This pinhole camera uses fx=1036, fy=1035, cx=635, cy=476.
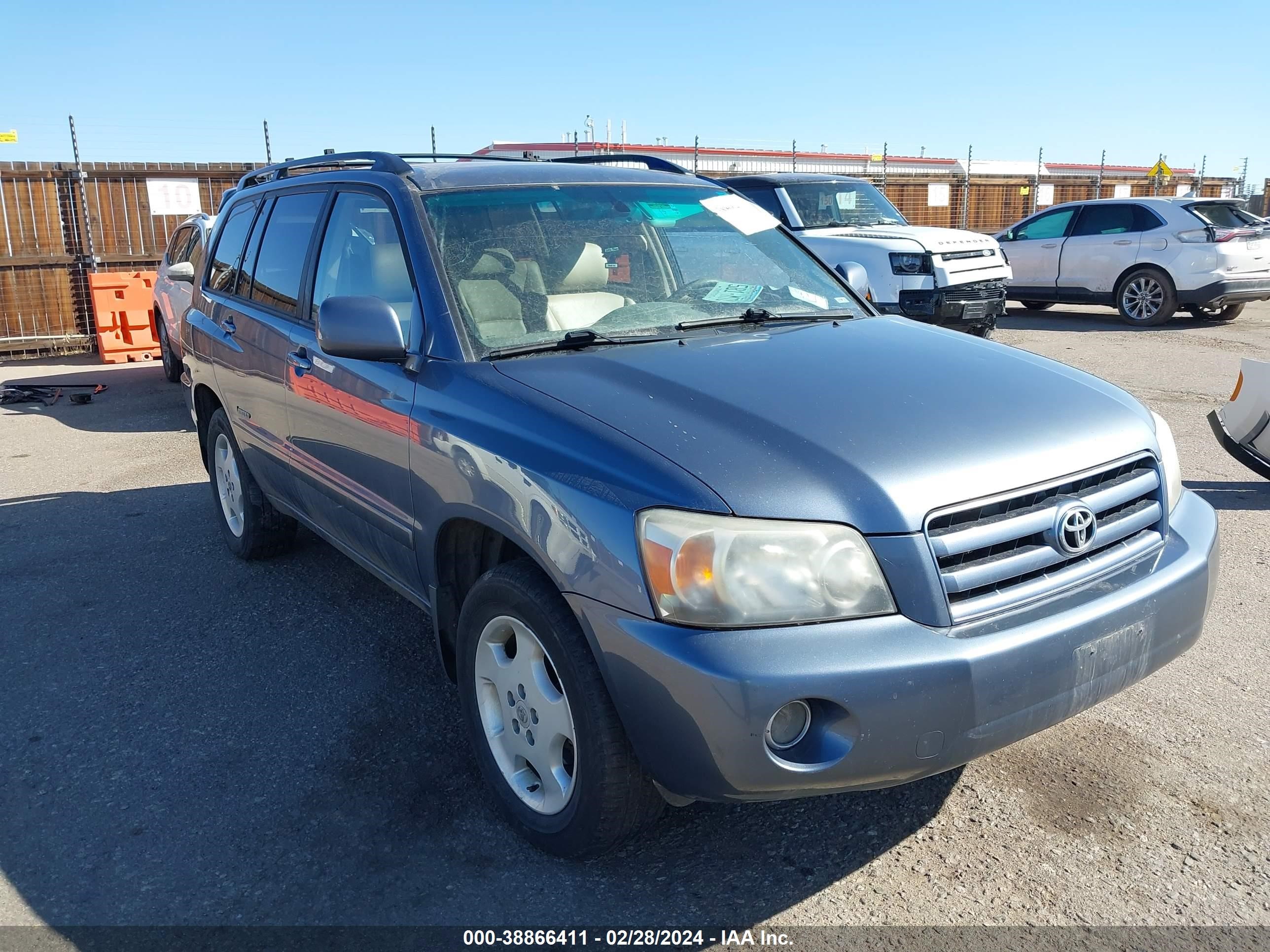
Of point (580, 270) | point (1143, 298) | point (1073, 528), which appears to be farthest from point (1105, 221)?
point (1073, 528)

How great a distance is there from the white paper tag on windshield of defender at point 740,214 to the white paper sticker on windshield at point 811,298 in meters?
0.37

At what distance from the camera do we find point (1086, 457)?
2.63 metres

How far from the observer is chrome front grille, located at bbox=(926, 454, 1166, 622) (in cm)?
236

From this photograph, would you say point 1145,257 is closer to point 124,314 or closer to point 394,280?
point 394,280

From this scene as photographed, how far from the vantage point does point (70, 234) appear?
1430 centimetres

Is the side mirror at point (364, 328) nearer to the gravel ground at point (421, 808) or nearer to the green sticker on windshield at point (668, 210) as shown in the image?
the green sticker on windshield at point (668, 210)

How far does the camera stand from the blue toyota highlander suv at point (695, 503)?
227cm

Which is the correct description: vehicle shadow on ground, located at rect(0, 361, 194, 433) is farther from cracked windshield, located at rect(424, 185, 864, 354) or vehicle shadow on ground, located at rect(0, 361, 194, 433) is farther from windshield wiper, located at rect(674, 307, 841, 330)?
windshield wiper, located at rect(674, 307, 841, 330)

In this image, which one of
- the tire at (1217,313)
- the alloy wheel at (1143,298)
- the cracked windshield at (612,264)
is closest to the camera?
the cracked windshield at (612,264)

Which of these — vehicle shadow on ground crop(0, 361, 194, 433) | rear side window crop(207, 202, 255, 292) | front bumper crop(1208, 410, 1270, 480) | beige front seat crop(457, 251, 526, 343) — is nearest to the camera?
beige front seat crop(457, 251, 526, 343)

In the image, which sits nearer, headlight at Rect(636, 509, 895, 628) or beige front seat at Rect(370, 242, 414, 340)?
headlight at Rect(636, 509, 895, 628)

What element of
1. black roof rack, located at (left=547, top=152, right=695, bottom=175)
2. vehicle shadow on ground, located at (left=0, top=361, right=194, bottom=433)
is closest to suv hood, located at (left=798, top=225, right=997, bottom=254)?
black roof rack, located at (left=547, top=152, right=695, bottom=175)

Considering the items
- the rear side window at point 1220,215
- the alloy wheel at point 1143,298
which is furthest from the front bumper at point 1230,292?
the rear side window at point 1220,215

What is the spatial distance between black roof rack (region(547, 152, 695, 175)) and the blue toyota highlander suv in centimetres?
53
